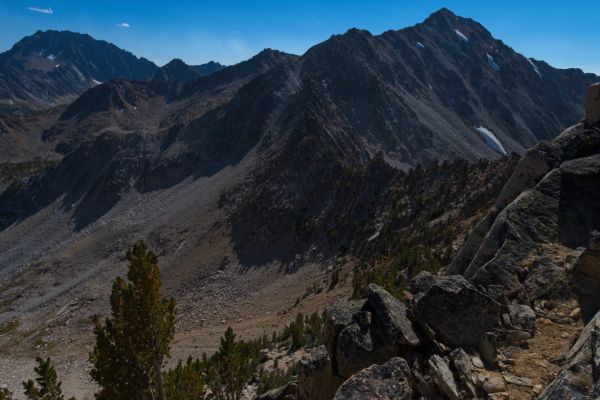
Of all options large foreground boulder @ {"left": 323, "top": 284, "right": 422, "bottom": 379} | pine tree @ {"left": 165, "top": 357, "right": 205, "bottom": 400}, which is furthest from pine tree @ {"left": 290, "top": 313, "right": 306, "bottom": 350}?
large foreground boulder @ {"left": 323, "top": 284, "right": 422, "bottom": 379}

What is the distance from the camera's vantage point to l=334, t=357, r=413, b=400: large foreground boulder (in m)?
11.1

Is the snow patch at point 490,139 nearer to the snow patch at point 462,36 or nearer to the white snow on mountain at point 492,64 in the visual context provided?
the white snow on mountain at point 492,64

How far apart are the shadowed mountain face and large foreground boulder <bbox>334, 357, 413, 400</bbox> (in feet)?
156

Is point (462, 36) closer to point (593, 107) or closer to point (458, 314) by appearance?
point (593, 107)

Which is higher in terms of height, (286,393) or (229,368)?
(286,393)

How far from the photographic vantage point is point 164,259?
6738 cm

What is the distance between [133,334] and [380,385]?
35.0 ft

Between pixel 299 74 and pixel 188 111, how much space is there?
3872 centimetres

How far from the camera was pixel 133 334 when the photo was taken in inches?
709

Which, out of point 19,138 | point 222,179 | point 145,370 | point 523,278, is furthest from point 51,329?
point 19,138

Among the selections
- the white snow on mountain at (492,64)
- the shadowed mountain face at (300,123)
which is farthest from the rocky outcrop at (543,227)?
the white snow on mountain at (492,64)

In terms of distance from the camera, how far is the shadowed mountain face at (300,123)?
249 ft

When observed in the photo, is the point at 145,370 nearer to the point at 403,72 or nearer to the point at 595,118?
the point at 595,118

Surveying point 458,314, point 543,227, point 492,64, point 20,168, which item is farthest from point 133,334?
point 492,64
